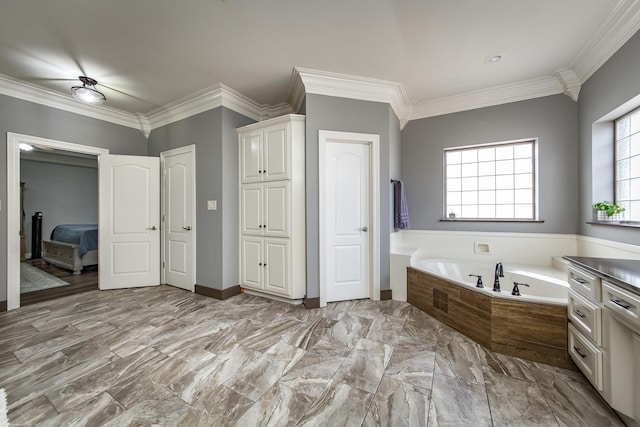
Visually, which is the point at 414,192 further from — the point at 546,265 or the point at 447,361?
the point at 447,361

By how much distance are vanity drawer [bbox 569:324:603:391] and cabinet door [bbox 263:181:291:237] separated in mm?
2527

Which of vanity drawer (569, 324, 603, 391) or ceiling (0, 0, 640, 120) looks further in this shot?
ceiling (0, 0, 640, 120)

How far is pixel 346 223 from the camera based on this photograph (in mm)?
3041

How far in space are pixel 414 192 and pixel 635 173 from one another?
80.4 inches

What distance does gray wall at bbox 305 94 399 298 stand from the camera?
2.88m

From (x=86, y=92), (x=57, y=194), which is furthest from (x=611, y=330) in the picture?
(x=57, y=194)

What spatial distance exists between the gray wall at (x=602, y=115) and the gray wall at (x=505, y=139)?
12 cm

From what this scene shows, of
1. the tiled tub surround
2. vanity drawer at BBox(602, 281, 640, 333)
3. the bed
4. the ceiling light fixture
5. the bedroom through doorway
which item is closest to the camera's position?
vanity drawer at BBox(602, 281, 640, 333)

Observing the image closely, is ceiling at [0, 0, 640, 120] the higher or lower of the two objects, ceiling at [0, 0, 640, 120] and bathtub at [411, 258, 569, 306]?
the higher

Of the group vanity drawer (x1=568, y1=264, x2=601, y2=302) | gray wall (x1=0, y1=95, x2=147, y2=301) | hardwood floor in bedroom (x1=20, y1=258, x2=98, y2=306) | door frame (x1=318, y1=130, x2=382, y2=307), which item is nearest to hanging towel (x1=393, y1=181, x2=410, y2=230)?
door frame (x1=318, y1=130, x2=382, y2=307)

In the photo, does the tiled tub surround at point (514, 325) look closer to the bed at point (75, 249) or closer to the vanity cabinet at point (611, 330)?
the vanity cabinet at point (611, 330)

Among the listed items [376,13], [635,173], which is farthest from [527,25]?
[635,173]

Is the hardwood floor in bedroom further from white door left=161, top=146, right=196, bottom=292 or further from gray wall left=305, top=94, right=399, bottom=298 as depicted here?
gray wall left=305, top=94, right=399, bottom=298

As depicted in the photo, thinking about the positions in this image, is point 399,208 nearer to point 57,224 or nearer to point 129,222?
point 129,222
